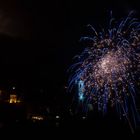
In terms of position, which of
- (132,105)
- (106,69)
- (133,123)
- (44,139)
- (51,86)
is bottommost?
(44,139)

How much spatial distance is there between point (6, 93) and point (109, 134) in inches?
592

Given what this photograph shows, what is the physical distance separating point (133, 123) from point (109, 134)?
4.51 metres

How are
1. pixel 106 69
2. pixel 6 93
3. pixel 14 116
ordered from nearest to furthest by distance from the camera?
1. pixel 106 69
2. pixel 14 116
3. pixel 6 93

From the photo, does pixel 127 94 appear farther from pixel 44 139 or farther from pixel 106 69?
pixel 44 139

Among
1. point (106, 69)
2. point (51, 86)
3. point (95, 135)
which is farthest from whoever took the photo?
point (51, 86)

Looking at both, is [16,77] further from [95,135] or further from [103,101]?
[95,135]

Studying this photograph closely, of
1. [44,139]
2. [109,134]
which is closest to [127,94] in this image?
[109,134]

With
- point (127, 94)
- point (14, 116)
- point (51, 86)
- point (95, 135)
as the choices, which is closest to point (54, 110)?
point (51, 86)

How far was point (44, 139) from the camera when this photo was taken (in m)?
17.5

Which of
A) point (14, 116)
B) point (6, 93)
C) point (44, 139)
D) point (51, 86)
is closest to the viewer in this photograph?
point (44, 139)

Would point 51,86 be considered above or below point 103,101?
above

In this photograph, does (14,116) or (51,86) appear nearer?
(14,116)

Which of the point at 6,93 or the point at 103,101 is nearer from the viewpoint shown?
the point at 103,101

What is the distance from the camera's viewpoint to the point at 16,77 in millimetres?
32250
